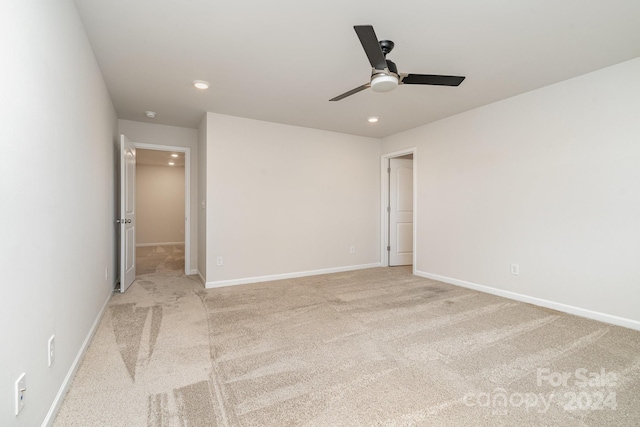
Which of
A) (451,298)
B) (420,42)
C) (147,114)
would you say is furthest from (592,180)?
(147,114)

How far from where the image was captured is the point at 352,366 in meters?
1.97

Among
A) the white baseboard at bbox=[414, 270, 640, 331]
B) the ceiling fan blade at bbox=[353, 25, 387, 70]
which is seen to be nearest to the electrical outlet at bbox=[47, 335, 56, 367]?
the ceiling fan blade at bbox=[353, 25, 387, 70]

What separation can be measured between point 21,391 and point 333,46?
2687 mm

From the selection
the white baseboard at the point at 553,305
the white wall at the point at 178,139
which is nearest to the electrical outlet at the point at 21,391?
the white wall at the point at 178,139

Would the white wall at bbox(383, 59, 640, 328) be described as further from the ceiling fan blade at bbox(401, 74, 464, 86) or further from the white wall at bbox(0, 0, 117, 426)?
the white wall at bbox(0, 0, 117, 426)

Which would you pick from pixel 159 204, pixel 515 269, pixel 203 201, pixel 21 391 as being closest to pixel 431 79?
pixel 515 269

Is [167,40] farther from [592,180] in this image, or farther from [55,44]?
[592,180]

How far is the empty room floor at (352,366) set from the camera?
1.52m

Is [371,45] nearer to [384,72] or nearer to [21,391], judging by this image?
[384,72]

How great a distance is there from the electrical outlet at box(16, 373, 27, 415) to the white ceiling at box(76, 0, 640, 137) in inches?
83.2

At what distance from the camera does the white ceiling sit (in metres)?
1.91

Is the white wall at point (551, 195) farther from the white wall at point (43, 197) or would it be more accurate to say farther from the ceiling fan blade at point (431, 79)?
the white wall at point (43, 197)

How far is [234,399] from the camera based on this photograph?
1629mm

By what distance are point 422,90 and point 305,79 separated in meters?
1.28
